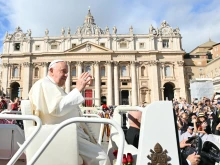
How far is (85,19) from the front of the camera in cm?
5872

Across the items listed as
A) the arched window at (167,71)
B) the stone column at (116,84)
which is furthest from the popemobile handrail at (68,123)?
the arched window at (167,71)

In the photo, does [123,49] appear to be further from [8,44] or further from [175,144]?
[175,144]

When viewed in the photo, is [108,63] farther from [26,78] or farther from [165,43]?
[26,78]

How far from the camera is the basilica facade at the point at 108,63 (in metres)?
39.7

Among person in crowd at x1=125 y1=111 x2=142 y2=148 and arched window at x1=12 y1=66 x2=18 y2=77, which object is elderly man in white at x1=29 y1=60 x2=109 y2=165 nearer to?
person in crowd at x1=125 y1=111 x2=142 y2=148

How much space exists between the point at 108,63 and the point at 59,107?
38235 millimetres

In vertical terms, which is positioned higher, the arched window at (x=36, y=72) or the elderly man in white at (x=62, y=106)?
the arched window at (x=36, y=72)

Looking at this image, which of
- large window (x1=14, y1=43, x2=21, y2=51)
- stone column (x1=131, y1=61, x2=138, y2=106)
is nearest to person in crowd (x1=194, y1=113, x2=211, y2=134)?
stone column (x1=131, y1=61, x2=138, y2=106)

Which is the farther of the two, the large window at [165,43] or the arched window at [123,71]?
the large window at [165,43]

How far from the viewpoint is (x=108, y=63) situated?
4003cm

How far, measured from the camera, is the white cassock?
199cm

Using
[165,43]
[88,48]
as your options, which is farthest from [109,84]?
[165,43]

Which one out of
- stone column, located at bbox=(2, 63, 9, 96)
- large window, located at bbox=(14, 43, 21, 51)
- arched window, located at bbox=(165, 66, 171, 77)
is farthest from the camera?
large window, located at bbox=(14, 43, 21, 51)

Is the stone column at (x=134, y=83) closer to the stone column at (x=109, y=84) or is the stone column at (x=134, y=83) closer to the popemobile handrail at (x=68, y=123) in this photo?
the stone column at (x=109, y=84)
